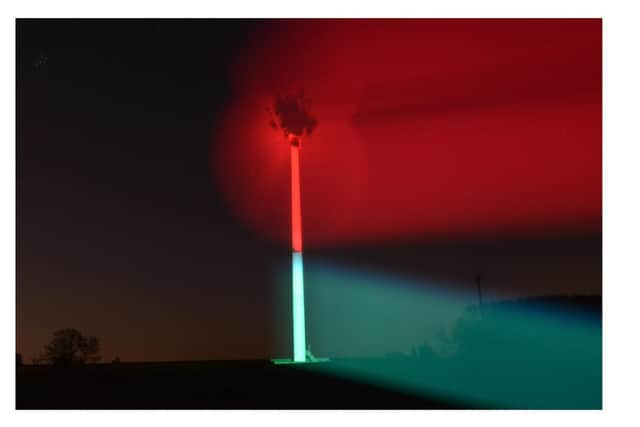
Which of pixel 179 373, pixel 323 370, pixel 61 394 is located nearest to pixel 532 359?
pixel 323 370

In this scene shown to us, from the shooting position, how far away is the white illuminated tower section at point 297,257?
12.6 meters

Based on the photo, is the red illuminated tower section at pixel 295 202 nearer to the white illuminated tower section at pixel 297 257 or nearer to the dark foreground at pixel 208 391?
the white illuminated tower section at pixel 297 257

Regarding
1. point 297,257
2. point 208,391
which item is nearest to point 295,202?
point 297,257

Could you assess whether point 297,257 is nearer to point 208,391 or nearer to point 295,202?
point 295,202

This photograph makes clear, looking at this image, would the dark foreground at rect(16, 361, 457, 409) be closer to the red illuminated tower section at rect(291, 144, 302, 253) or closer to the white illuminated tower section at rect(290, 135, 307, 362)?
the white illuminated tower section at rect(290, 135, 307, 362)

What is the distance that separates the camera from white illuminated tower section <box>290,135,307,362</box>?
12.6 meters

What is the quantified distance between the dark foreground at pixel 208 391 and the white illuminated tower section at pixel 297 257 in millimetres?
463

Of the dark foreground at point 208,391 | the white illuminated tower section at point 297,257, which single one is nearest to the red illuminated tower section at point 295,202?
the white illuminated tower section at point 297,257

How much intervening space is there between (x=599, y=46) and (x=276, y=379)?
612 centimetres

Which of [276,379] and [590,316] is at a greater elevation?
[590,316]

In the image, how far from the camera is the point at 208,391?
11484 millimetres

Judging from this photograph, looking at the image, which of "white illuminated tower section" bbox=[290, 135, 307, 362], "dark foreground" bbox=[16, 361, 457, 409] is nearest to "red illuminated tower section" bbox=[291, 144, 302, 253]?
"white illuminated tower section" bbox=[290, 135, 307, 362]

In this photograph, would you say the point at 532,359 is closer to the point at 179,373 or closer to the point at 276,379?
the point at 276,379

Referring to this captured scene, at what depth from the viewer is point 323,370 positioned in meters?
12.1
